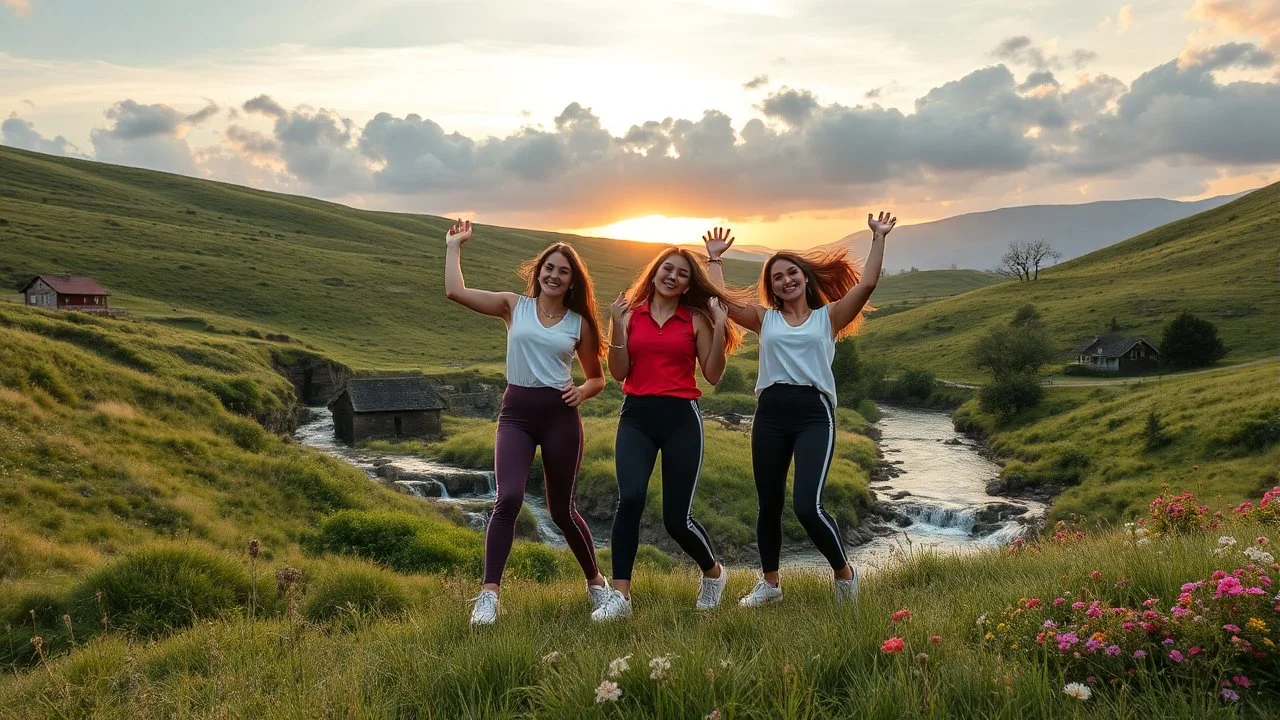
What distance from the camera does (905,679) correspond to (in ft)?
10.9

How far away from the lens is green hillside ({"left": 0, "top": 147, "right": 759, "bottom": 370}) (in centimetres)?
8175

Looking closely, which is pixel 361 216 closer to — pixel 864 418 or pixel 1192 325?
pixel 864 418

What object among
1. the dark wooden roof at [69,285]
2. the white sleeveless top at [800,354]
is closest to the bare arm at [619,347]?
the white sleeveless top at [800,354]

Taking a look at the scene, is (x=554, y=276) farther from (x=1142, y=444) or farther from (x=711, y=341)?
(x=1142, y=444)

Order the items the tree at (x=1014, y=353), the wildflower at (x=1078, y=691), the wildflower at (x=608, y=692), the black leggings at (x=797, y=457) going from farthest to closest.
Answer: the tree at (x=1014, y=353), the black leggings at (x=797, y=457), the wildflower at (x=608, y=692), the wildflower at (x=1078, y=691)

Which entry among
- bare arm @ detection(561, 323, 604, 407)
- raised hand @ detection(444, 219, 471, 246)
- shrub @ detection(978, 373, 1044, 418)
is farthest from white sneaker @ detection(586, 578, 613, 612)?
shrub @ detection(978, 373, 1044, 418)

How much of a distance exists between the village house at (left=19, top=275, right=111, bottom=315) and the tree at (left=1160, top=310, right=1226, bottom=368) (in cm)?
8708

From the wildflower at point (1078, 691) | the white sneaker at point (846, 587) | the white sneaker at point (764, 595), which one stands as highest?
the wildflower at point (1078, 691)

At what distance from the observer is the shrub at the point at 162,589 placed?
820 centimetres

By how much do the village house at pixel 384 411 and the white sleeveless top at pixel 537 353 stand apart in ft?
137

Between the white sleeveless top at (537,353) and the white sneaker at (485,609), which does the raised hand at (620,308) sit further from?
the white sneaker at (485,609)

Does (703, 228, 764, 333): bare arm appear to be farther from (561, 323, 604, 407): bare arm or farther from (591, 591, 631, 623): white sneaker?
(591, 591, 631, 623): white sneaker

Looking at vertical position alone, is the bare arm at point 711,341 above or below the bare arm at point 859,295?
below

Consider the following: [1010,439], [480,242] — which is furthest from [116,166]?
[1010,439]
